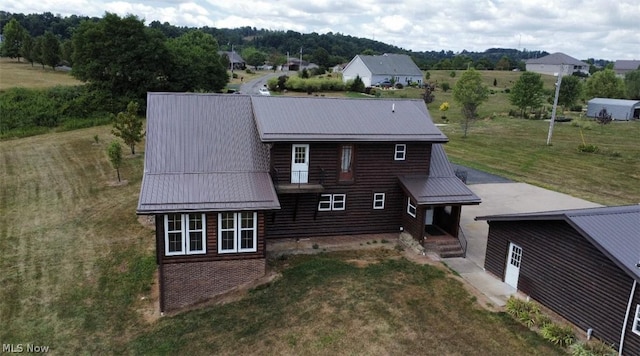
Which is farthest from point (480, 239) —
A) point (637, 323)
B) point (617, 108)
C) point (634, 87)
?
point (634, 87)

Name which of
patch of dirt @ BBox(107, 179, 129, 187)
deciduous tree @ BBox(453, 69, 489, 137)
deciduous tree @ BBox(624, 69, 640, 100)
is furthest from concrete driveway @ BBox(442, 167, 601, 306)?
deciduous tree @ BBox(624, 69, 640, 100)

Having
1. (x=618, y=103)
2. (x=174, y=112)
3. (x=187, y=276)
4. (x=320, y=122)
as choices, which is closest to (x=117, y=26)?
(x=174, y=112)

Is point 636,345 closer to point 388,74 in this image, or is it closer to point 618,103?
point 618,103

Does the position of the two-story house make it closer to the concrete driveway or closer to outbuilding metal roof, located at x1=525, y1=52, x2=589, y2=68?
the concrete driveway

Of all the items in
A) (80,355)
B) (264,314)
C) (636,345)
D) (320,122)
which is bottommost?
(80,355)

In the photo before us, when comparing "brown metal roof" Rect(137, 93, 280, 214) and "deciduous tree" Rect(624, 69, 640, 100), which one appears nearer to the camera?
"brown metal roof" Rect(137, 93, 280, 214)

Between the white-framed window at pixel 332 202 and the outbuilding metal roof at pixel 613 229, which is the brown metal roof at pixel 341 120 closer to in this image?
the white-framed window at pixel 332 202
